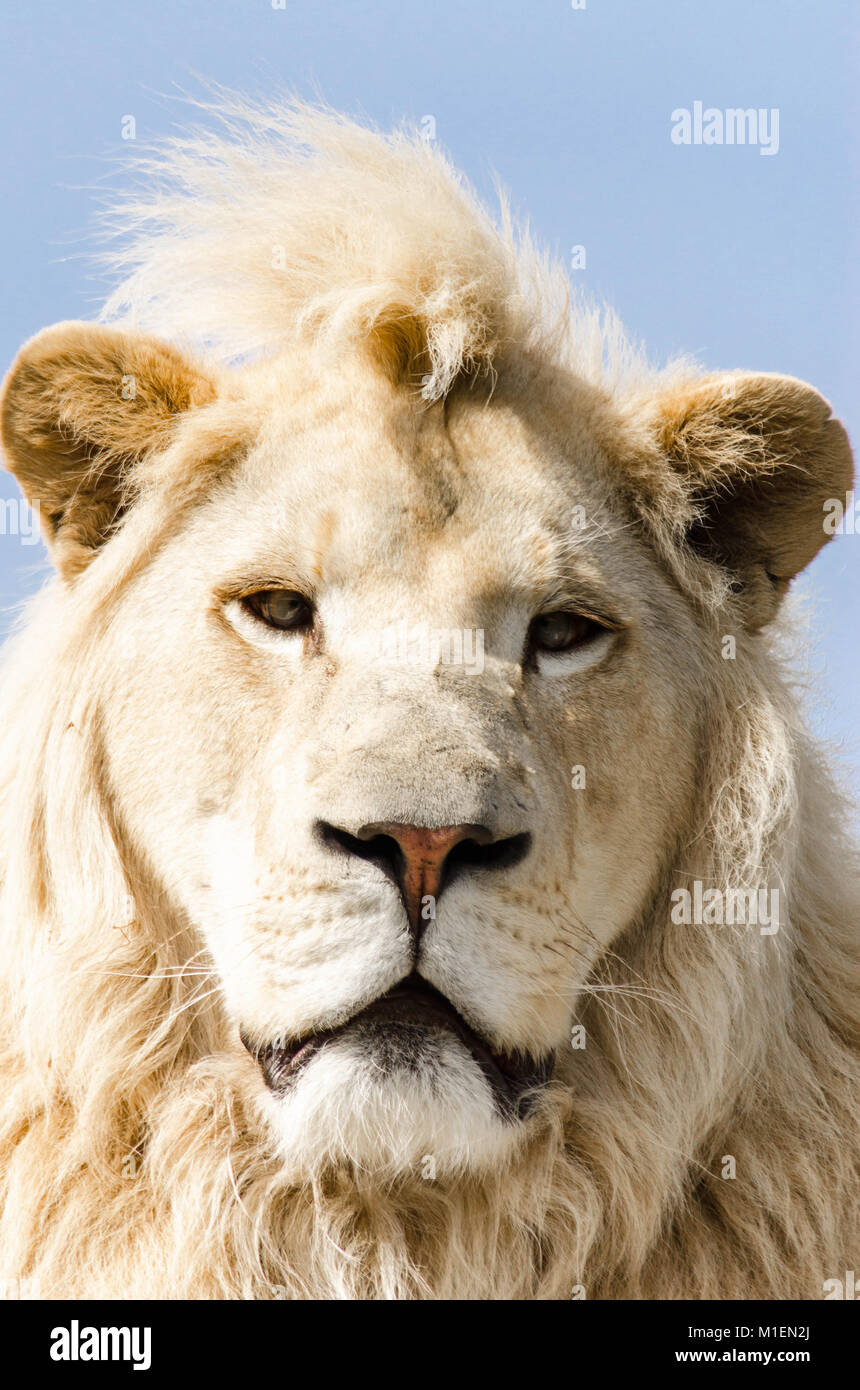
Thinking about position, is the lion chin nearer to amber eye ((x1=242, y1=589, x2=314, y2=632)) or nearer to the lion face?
the lion face

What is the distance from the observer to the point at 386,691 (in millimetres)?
3582

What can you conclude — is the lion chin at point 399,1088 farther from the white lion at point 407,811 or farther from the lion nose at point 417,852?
the lion nose at point 417,852

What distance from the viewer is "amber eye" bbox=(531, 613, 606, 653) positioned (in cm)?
392

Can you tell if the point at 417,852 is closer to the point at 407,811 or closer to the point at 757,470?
the point at 407,811

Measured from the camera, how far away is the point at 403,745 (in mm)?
3428

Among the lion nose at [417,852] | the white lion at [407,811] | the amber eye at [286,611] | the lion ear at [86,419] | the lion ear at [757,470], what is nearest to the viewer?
the lion nose at [417,852]

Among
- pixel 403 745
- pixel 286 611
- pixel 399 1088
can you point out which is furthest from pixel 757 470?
pixel 399 1088

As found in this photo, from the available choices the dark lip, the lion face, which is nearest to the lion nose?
the lion face

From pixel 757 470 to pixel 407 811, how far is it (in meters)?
1.55

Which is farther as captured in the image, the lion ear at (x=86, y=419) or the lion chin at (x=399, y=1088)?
the lion ear at (x=86, y=419)

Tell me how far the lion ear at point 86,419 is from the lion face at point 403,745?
25 cm

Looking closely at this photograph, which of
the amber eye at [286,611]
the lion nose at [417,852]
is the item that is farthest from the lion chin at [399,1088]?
the amber eye at [286,611]

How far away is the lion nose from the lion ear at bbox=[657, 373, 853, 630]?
132 cm

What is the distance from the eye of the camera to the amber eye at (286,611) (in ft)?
12.7
